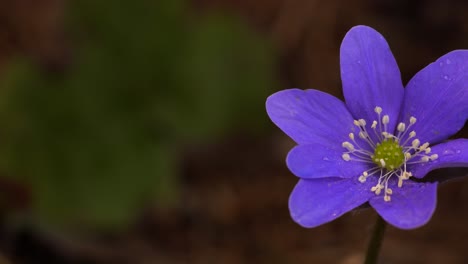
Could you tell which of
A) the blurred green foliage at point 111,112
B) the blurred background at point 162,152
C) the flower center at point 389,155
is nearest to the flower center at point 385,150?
the flower center at point 389,155

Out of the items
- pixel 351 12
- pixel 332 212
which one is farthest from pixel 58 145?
pixel 332 212

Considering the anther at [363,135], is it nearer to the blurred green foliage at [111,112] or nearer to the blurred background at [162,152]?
the blurred background at [162,152]

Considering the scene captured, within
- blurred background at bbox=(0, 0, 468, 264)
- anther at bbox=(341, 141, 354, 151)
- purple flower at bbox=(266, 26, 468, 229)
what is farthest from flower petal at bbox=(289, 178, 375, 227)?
blurred background at bbox=(0, 0, 468, 264)

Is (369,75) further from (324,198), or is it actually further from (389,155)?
(324,198)

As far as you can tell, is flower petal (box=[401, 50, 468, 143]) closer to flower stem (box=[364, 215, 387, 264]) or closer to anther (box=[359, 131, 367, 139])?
anther (box=[359, 131, 367, 139])

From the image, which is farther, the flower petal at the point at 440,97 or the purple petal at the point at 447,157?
the flower petal at the point at 440,97

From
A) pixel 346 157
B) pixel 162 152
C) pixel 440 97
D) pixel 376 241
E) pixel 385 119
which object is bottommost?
pixel 162 152

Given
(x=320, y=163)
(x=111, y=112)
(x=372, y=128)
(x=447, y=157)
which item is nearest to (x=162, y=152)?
(x=111, y=112)
